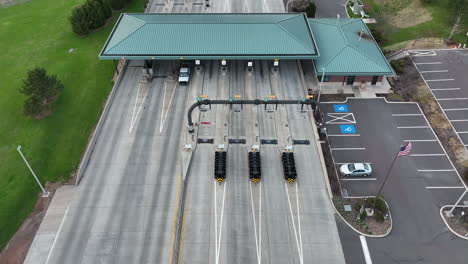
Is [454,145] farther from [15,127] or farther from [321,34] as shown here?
[15,127]

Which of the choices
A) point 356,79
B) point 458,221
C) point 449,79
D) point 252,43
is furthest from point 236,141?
point 449,79

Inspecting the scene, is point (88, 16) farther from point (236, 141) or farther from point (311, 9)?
point (311, 9)

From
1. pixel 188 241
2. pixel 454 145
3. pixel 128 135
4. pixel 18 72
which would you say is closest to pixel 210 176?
pixel 188 241

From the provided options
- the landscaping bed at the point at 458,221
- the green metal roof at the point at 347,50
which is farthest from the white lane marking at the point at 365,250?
the green metal roof at the point at 347,50

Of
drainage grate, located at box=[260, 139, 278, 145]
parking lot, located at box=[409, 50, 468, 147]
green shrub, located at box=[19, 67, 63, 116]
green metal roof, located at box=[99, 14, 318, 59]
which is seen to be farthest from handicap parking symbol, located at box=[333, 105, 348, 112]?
green shrub, located at box=[19, 67, 63, 116]

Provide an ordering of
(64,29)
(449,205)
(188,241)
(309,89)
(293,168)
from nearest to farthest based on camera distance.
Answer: (188,241) < (449,205) < (293,168) < (309,89) < (64,29)

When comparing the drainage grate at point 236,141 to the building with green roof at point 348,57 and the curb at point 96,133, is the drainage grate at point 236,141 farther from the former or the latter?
the curb at point 96,133
